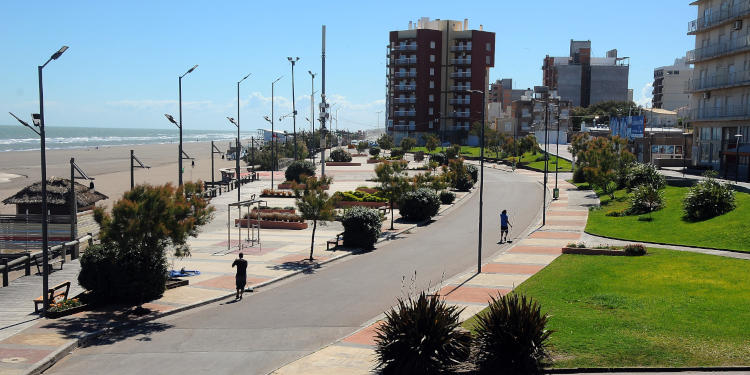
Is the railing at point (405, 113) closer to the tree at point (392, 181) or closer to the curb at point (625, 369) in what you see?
the tree at point (392, 181)

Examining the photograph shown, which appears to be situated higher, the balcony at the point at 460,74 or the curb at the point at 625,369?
the balcony at the point at 460,74

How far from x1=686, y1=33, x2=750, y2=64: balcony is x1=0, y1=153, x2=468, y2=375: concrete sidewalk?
31580 mm

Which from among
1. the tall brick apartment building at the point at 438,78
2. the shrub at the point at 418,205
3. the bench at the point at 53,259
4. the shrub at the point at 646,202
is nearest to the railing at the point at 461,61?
the tall brick apartment building at the point at 438,78

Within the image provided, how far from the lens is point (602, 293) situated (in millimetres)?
19844

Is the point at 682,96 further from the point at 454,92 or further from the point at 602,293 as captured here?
the point at 602,293

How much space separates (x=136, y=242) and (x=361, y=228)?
12916mm

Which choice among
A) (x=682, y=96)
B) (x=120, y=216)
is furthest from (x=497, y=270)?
(x=682, y=96)

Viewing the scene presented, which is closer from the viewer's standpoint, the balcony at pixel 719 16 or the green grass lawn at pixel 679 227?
the green grass lawn at pixel 679 227

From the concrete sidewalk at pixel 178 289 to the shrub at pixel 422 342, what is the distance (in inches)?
299

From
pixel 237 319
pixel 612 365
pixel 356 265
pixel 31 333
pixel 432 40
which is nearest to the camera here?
pixel 612 365

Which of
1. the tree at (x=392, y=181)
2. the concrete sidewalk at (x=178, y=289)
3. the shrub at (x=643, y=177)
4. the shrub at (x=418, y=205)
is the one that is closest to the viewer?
the concrete sidewalk at (x=178, y=289)

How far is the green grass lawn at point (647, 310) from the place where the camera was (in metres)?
13.8

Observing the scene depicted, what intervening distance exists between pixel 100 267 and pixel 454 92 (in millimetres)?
111097

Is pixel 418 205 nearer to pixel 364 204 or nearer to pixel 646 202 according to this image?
pixel 364 204
